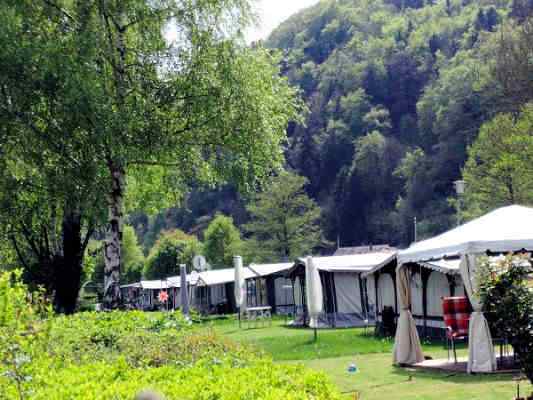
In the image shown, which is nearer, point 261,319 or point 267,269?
point 261,319

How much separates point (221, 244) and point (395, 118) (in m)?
53.5

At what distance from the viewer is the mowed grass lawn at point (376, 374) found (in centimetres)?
880

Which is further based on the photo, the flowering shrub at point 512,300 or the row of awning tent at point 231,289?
the row of awning tent at point 231,289

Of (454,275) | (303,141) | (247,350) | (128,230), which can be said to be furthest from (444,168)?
(247,350)

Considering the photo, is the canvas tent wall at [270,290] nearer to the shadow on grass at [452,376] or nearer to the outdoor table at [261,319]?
the outdoor table at [261,319]

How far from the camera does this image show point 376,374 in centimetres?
1101

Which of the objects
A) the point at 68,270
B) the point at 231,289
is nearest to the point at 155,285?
the point at 231,289

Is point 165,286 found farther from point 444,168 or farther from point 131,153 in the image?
point 444,168

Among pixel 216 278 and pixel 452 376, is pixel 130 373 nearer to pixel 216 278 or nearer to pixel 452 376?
pixel 452 376

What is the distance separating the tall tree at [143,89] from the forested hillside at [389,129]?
55.5 meters

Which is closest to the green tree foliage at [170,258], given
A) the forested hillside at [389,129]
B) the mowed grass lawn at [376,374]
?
the forested hillside at [389,129]

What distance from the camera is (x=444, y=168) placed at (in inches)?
3068

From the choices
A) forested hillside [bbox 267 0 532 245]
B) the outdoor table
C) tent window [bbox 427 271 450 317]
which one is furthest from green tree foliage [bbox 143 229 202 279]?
tent window [bbox 427 271 450 317]

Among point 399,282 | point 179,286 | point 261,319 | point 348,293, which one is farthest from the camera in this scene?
point 179,286
